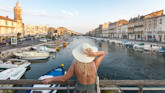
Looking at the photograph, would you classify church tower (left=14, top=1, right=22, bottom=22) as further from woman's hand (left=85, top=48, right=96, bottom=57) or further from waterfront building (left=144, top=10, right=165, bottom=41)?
woman's hand (left=85, top=48, right=96, bottom=57)

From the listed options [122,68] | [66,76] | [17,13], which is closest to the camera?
[66,76]

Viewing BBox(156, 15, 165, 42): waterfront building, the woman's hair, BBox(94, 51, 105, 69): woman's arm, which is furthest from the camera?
BBox(156, 15, 165, 42): waterfront building

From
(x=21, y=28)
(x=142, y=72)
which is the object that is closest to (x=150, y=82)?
(x=142, y=72)

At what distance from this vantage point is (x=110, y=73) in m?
17.7

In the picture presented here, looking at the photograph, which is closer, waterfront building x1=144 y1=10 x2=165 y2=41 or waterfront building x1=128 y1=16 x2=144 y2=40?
waterfront building x1=144 y1=10 x2=165 y2=41

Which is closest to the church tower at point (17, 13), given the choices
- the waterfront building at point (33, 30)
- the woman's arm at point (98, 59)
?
the waterfront building at point (33, 30)

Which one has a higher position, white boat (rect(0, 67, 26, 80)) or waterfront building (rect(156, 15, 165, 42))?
waterfront building (rect(156, 15, 165, 42))

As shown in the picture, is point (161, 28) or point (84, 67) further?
point (161, 28)

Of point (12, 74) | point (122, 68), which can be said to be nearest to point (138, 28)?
point (122, 68)

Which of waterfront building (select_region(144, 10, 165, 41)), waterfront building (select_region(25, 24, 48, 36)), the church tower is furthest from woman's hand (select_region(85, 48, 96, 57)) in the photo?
waterfront building (select_region(25, 24, 48, 36))

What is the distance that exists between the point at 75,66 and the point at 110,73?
55.3ft

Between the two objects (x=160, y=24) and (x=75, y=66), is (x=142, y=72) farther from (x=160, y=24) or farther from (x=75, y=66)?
(x=160, y=24)

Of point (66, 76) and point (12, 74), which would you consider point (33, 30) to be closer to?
point (12, 74)

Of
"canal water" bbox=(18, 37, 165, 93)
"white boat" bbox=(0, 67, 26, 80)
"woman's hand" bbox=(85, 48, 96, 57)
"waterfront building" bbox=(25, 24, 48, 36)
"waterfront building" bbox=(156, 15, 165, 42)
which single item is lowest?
"canal water" bbox=(18, 37, 165, 93)
